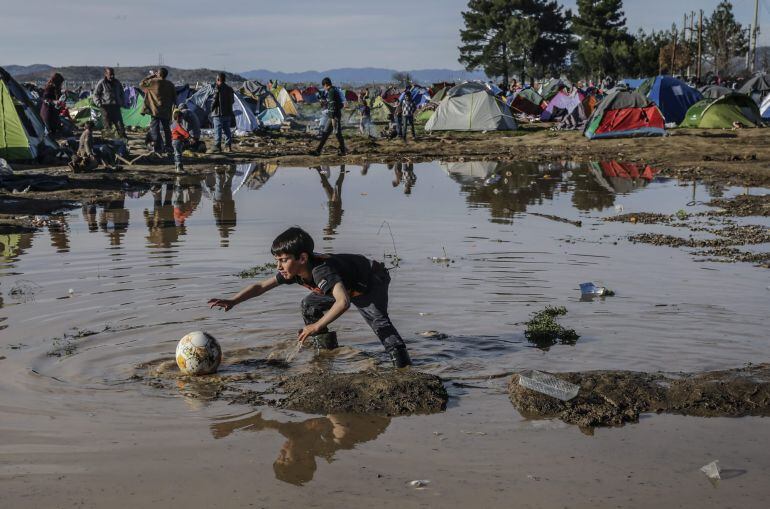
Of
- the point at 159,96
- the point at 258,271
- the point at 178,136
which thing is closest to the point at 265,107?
the point at 159,96

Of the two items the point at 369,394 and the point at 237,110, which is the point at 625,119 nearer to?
the point at 237,110

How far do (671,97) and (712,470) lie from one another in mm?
32638

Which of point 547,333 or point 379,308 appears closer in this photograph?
point 379,308

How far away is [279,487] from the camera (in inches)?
203

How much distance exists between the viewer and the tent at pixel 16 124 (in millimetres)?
20984

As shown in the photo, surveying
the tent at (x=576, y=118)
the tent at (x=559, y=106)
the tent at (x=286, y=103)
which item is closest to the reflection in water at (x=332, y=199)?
the tent at (x=576, y=118)

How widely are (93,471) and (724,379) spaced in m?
4.48

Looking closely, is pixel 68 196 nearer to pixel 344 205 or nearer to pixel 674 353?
pixel 344 205

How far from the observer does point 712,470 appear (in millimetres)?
5215

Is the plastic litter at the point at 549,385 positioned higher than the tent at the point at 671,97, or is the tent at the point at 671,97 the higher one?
the tent at the point at 671,97

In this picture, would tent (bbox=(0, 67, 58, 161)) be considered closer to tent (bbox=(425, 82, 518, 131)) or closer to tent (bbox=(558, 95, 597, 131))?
tent (bbox=(425, 82, 518, 131))

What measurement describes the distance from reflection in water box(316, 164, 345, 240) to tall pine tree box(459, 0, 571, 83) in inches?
2325

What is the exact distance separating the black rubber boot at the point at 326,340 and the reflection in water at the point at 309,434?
1.83m

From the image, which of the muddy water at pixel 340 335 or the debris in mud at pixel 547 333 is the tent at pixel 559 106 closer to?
the muddy water at pixel 340 335
